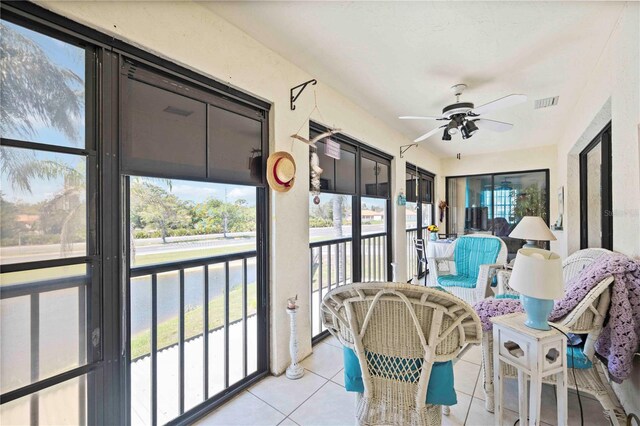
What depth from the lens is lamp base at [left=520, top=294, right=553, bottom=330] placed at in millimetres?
1392

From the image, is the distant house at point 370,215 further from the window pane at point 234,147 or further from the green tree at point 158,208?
the green tree at point 158,208

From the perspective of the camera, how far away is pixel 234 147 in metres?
1.96

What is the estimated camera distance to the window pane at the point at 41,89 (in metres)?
1.11

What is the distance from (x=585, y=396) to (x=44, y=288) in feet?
10.6

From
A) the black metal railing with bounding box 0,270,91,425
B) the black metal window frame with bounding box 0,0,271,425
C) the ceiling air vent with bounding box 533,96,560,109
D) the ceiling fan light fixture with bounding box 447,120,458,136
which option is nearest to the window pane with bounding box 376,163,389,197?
the ceiling fan light fixture with bounding box 447,120,458,136

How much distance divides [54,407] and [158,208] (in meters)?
1.00

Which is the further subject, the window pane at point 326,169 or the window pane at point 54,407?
the window pane at point 326,169

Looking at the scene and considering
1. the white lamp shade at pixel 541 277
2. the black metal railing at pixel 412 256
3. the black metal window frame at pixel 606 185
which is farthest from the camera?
the black metal railing at pixel 412 256

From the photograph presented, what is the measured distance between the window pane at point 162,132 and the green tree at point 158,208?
11cm

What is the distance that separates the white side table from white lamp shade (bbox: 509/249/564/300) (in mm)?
193

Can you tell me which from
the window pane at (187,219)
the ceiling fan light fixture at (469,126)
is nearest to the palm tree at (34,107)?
the window pane at (187,219)

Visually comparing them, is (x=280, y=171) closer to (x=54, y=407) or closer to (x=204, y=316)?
(x=204, y=316)

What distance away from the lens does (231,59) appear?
6.12ft

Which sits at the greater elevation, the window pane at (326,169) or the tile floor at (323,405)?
the window pane at (326,169)
